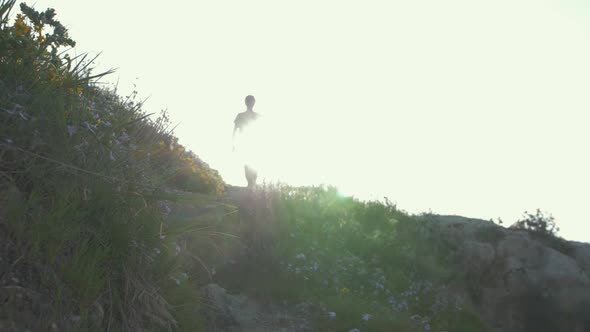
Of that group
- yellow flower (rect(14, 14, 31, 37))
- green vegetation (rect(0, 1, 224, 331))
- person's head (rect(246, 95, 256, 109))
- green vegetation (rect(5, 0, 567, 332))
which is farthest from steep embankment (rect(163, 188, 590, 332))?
yellow flower (rect(14, 14, 31, 37))

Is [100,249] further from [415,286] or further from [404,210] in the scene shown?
[404,210]

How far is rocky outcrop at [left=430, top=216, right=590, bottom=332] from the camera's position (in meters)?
10.7

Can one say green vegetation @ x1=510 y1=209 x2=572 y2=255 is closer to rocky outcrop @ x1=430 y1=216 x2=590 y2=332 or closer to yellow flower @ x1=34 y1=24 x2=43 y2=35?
rocky outcrop @ x1=430 y1=216 x2=590 y2=332

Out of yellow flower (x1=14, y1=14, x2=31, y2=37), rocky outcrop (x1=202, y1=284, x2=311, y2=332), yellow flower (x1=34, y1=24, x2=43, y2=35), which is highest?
yellow flower (x1=34, y1=24, x2=43, y2=35)

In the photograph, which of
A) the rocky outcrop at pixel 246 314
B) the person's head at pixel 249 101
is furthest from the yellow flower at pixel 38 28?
the person's head at pixel 249 101

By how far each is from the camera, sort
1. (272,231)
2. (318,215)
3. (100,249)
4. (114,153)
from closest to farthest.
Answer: (100,249)
(114,153)
(272,231)
(318,215)

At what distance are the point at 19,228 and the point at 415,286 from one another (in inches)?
299

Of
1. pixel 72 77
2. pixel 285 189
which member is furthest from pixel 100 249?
pixel 285 189

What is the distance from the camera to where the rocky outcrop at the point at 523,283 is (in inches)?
421

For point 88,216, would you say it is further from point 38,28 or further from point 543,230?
point 543,230

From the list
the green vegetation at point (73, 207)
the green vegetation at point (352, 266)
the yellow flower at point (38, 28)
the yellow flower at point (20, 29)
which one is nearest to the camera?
the green vegetation at point (73, 207)

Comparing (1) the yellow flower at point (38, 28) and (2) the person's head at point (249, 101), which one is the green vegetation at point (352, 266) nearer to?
(2) the person's head at point (249, 101)

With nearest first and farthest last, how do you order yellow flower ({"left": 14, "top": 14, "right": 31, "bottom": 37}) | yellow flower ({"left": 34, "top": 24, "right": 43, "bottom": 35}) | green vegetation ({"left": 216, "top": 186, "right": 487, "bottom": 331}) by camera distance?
yellow flower ({"left": 14, "top": 14, "right": 31, "bottom": 37})
yellow flower ({"left": 34, "top": 24, "right": 43, "bottom": 35})
green vegetation ({"left": 216, "top": 186, "right": 487, "bottom": 331})

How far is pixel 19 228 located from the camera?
2885 mm
